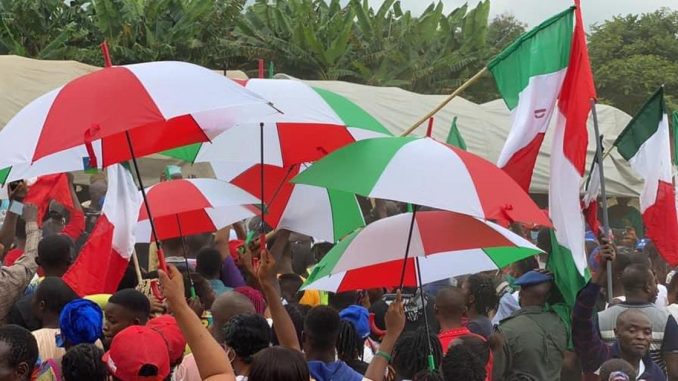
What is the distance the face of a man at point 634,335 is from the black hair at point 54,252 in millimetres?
3361

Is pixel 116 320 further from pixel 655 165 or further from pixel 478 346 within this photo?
pixel 655 165

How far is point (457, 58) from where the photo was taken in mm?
28906

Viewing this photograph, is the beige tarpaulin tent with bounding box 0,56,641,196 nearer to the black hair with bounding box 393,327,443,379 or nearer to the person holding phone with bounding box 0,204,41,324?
the person holding phone with bounding box 0,204,41,324

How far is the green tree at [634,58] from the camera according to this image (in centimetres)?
3562

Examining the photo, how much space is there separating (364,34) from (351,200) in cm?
2252

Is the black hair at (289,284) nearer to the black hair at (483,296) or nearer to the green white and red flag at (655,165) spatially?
the black hair at (483,296)

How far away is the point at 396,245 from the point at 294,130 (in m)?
1.14

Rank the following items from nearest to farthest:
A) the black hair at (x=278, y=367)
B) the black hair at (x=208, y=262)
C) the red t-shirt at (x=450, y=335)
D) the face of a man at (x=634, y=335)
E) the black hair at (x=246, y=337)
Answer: the black hair at (x=278, y=367), the black hair at (x=246, y=337), the red t-shirt at (x=450, y=335), the face of a man at (x=634, y=335), the black hair at (x=208, y=262)

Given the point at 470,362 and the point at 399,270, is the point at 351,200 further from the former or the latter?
the point at 470,362

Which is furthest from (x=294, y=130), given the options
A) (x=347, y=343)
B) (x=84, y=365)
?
(x=84, y=365)

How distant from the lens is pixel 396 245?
5816 mm

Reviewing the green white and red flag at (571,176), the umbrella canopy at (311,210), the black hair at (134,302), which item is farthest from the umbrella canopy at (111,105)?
the green white and red flag at (571,176)

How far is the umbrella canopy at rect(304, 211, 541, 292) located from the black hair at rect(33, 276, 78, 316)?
4.17 ft

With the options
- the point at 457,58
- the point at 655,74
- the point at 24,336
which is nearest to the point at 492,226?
the point at 24,336
